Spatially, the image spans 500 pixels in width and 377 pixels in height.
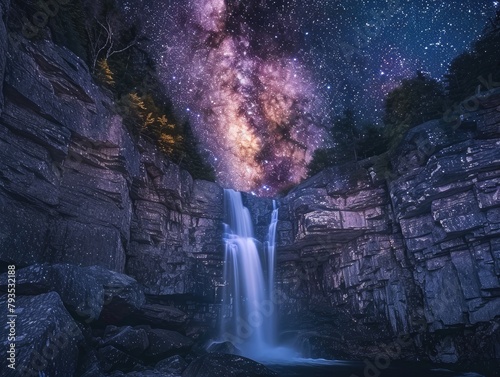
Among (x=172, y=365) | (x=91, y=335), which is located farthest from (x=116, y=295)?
(x=172, y=365)

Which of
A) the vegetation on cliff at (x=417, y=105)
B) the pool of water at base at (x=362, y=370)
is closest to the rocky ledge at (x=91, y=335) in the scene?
the pool of water at base at (x=362, y=370)

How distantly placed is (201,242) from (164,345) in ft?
35.8

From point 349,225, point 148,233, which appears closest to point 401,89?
point 349,225

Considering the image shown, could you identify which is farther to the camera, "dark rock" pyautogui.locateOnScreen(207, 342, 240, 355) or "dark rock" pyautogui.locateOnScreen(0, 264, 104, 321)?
"dark rock" pyautogui.locateOnScreen(207, 342, 240, 355)

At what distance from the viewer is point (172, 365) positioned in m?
11.4

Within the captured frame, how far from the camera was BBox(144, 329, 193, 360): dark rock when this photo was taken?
39.8ft

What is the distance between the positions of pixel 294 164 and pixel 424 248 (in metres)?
28.4

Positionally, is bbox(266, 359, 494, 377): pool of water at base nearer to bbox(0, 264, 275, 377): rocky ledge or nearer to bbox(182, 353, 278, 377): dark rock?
bbox(182, 353, 278, 377): dark rock

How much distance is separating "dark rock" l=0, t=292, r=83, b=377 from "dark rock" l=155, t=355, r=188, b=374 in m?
3.56

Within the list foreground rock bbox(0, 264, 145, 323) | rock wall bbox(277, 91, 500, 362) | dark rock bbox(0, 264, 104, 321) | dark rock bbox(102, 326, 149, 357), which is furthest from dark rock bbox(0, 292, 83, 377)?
rock wall bbox(277, 91, 500, 362)

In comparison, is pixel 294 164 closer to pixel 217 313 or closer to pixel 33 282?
pixel 217 313

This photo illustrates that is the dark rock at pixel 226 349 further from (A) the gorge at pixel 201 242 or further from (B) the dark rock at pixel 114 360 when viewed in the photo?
(B) the dark rock at pixel 114 360

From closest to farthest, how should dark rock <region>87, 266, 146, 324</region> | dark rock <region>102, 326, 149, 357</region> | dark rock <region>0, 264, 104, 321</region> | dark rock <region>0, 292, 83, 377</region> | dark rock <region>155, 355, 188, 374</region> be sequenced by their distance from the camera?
1. dark rock <region>0, 292, 83, 377</region>
2. dark rock <region>0, 264, 104, 321</region>
3. dark rock <region>102, 326, 149, 357</region>
4. dark rock <region>155, 355, 188, 374</region>
5. dark rock <region>87, 266, 146, 324</region>

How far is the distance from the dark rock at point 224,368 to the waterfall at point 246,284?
12991mm
